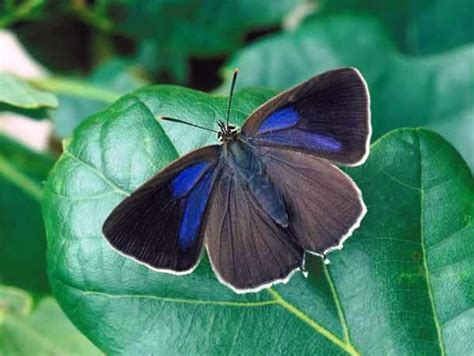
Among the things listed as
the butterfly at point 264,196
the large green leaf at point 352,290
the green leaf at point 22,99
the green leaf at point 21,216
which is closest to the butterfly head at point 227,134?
the butterfly at point 264,196

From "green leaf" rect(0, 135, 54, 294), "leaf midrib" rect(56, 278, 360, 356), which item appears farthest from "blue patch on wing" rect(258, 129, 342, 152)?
"green leaf" rect(0, 135, 54, 294)

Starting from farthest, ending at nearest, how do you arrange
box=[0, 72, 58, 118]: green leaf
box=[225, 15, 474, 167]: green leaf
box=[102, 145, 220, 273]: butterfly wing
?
box=[225, 15, 474, 167]: green leaf, box=[0, 72, 58, 118]: green leaf, box=[102, 145, 220, 273]: butterfly wing

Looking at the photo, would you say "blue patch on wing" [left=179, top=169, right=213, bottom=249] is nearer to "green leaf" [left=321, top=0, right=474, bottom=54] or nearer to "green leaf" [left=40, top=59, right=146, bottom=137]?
"green leaf" [left=40, top=59, right=146, bottom=137]

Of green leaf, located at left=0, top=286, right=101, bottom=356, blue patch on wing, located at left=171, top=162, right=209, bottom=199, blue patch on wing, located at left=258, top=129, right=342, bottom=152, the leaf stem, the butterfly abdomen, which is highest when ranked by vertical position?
blue patch on wing, located at left=258, top=129, right=342, bottom=152

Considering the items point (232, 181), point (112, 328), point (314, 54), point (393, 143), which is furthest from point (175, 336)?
point (314, 54)

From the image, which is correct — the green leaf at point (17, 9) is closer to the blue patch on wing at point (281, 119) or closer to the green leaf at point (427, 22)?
the green leaf at point (427, 22)

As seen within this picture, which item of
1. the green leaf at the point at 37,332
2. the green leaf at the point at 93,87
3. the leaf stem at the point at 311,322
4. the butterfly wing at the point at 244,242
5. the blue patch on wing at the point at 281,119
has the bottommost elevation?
the green leaf at the point at 37,332

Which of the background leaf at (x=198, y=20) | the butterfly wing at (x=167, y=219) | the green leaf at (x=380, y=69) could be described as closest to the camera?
the butterfly wing at (x=167, y=219)
